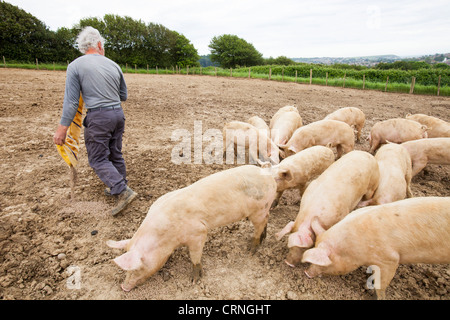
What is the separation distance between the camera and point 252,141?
543cm

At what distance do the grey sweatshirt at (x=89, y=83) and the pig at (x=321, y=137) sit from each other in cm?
326

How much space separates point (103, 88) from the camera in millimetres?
3352

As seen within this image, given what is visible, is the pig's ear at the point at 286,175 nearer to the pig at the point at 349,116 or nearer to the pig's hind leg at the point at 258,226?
the pig's hind leg at the point at 258,226

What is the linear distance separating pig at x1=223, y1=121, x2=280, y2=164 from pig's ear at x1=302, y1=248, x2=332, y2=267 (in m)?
2.63

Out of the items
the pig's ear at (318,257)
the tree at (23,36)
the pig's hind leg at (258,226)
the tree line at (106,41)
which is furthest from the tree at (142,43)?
the pig's ear at (318,257)

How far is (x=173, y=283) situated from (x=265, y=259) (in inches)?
41.4

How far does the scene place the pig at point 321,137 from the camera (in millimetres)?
5277

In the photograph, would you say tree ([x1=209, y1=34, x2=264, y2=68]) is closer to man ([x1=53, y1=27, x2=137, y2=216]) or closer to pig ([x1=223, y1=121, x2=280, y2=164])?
pig ([x1=223, y1=121, x2=280, y2=164])

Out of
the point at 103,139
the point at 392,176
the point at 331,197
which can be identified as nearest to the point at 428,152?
the point at 392,176

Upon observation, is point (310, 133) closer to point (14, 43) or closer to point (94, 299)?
point (94, 299)

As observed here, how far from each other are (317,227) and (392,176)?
1.79 meters

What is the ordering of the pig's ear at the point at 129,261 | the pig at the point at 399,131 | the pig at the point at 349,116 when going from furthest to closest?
1. the pig at the point at 349,116
2. the pig at the point at 399,131
3. the pig's ear at the point at 129,261

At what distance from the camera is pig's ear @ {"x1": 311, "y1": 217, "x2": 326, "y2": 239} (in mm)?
2734

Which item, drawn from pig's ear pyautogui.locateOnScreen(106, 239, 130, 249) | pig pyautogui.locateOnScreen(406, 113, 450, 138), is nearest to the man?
pig's ear pyautogui.locateOnScreen(106, 239, 130, 249)
